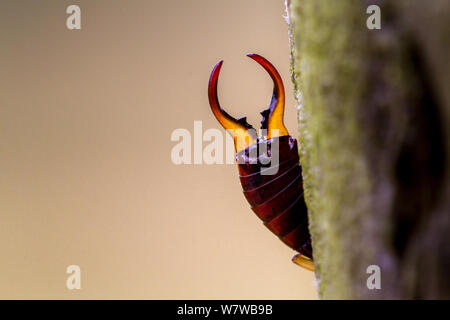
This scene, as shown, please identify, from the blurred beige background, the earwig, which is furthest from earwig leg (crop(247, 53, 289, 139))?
the blurred beige background

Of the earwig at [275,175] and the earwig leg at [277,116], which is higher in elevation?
the earwig leg at [277,116]

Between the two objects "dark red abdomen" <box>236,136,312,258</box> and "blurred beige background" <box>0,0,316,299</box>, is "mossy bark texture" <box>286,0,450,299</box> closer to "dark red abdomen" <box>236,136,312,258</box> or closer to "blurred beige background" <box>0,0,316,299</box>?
"dark red abdomen" <box>236,136,312,258</box>

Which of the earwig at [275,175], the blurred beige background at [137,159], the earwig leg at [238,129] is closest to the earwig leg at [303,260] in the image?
the earwig at [275,175]

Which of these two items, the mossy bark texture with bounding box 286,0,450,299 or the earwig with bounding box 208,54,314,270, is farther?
the earwig with bounding box 208,54,314,270

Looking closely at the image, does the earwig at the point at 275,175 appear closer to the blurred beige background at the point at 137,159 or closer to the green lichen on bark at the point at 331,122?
the green lichen on bark at the point at 331,122

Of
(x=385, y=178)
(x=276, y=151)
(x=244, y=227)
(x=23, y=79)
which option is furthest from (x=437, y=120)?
(x=23, y=79)

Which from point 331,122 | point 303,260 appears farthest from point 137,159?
point 331,122

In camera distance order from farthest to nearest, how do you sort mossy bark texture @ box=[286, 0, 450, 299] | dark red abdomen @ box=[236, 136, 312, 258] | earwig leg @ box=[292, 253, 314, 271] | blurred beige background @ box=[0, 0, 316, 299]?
blurred beige background @ box=[0, 0, 316, 299], earwig leg @ box=[292, 253, 314, 271], dark red abdomen @ box=[236, 136, 312, 258], mossy bark texture @ box=[286, 0, 450, 299]
